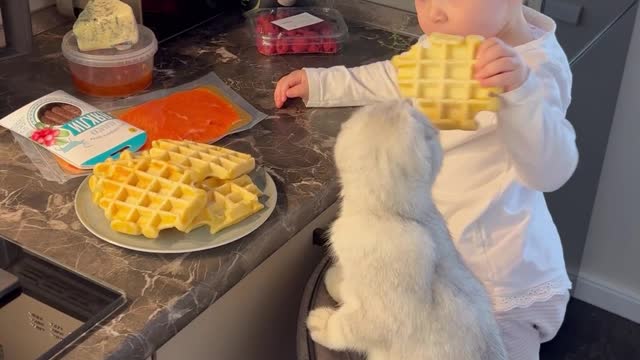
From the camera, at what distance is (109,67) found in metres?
1.34

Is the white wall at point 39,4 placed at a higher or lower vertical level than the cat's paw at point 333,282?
higher

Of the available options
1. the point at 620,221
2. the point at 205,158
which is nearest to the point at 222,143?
the point at 205,158

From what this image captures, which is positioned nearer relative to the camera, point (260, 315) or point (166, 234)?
point (166, 234)

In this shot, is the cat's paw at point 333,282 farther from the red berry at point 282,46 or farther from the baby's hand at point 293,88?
the red berry at point 282,46

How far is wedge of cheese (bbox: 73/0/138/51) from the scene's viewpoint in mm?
1340

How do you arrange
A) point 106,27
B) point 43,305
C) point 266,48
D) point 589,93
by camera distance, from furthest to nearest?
1. point 589,93
2. point 266,48
3. point 106,27
4. point 43,305

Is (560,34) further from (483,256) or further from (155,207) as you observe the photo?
(155,207)

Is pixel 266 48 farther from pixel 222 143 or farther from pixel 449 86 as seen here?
pixel 449 86

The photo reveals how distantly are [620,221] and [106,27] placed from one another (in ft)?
4.41

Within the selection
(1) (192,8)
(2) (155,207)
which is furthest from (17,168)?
(1) (192,8)

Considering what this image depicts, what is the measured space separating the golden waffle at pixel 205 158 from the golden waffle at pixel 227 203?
0.4 inches

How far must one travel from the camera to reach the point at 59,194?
3.74ft

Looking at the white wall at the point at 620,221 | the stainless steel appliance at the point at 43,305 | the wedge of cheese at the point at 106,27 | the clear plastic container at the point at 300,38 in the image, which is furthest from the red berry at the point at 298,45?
the white wall at the point at 620,221

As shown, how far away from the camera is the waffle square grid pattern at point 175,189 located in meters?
1.04
